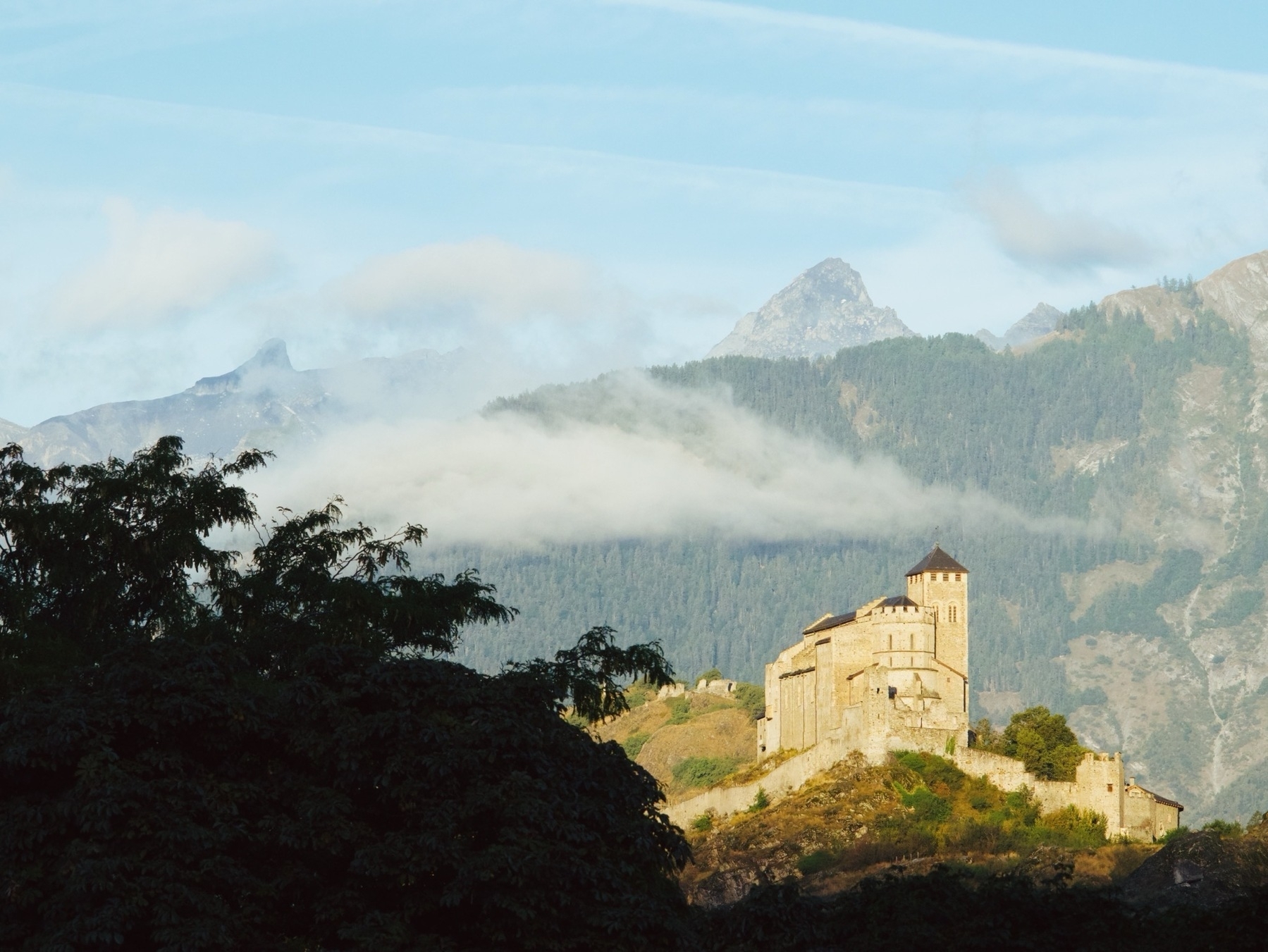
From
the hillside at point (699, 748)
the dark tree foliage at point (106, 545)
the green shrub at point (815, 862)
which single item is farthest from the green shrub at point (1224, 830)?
the hillside at point (699, 748)

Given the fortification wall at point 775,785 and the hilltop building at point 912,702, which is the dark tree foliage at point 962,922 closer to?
the hilltop building at point 912,702

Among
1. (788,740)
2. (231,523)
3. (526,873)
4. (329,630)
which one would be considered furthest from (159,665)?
(788,740)

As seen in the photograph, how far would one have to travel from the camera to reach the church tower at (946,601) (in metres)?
111

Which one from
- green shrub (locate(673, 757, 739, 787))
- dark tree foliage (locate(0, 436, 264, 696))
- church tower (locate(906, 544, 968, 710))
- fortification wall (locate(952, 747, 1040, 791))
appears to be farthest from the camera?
green shrub (locate(673, 757, 739, 787))

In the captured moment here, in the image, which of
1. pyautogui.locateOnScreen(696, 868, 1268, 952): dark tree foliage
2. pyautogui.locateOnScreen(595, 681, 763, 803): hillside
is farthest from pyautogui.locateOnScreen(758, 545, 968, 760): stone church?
pyautogui.locateOnScreen(696, 868, 1268, 952): dark tree foliage

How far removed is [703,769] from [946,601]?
6790 centimetres

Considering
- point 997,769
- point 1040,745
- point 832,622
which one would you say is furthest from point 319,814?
point 832,622

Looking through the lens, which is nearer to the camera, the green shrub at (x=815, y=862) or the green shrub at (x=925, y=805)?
the green shrub at (x=815, y=862)

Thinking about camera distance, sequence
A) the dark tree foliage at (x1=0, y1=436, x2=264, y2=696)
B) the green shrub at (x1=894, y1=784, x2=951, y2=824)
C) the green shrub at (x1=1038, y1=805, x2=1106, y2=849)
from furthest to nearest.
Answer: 1. the green shrub at (x1=894, y1=784, x2=951, y2=824)
2. the green shrub at (x1=1038, y1=805, x2=1106, y2=849)
3. the dark tree foliage at (x1=0, y1=436, x2=264, y2=696)

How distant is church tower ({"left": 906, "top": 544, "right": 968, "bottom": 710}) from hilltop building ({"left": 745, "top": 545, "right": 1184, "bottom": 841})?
7cm

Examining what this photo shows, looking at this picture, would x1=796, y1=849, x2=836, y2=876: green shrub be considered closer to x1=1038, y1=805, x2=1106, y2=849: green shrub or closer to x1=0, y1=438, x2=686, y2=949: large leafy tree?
x1=1038, y1=805, x2=1106, y2=849: green shrub

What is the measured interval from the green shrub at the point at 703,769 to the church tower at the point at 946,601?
59.9 meters

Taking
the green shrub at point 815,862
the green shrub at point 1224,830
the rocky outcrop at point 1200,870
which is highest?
the green shrub at point 1224,830

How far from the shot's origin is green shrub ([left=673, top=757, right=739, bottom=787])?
6841 inches
